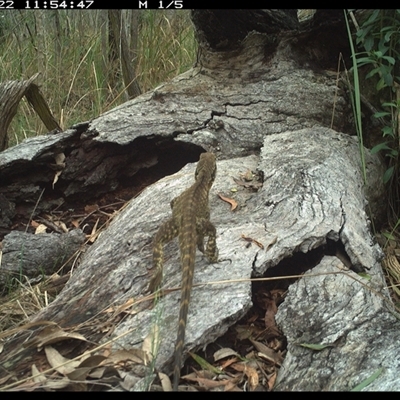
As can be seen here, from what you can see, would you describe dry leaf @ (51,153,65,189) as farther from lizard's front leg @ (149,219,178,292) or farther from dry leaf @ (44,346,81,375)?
dry leaf @ (44,346,81,375)

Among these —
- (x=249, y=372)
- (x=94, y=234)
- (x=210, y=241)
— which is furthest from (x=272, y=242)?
(x=94, y=234)

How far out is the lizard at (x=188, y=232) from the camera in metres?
3.12

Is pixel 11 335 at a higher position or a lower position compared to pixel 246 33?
lower

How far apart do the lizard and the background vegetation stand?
3747 mm

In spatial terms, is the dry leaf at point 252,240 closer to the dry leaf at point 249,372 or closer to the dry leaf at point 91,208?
the dry leaf at point 249,372

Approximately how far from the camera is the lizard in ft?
10.2

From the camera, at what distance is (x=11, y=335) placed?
3.49 meters

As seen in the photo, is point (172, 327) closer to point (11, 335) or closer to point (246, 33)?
point (11, 335)

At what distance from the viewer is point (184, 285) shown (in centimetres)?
300

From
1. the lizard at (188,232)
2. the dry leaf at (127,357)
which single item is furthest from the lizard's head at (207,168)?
the dry leaf at (127,357)

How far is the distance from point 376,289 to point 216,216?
1194 millimetres

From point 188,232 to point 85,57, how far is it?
4.72m

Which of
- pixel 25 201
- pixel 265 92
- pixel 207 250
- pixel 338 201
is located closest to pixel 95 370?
pixel 207 250

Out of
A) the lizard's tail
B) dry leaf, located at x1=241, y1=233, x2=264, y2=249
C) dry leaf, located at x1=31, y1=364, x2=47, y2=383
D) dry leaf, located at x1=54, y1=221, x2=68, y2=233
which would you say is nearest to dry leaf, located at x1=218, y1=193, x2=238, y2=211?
dry leaf, located at x1=241, y1=233, x2=264, y2=249
